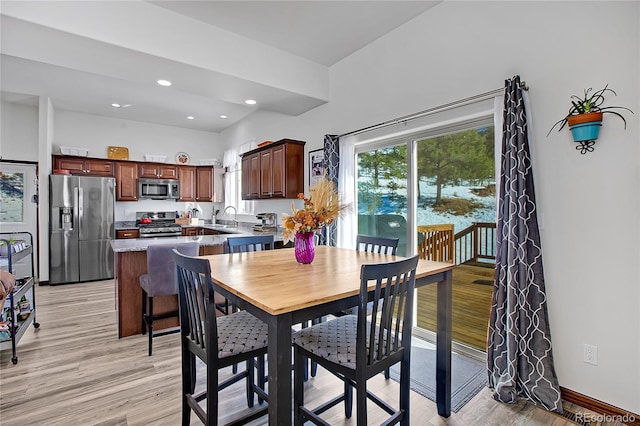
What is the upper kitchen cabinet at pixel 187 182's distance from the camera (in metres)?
6.63

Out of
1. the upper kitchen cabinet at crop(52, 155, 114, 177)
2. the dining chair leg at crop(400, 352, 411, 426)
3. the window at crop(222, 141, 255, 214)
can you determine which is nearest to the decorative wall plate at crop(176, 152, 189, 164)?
the window at crop(222, 141, 255, 214)

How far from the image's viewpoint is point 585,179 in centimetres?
197

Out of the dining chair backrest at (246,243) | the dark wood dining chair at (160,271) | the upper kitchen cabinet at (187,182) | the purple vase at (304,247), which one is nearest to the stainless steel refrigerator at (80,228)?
the upper kitchen cabinet at (187,182)

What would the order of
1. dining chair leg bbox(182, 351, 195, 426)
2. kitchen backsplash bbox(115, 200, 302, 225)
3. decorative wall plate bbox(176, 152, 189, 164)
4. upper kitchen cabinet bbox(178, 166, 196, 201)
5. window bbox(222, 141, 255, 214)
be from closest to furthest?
1. dining chair leg bbox(182, 351, 195, 426)
2. kitchen backsplash bbox(115, 200, 302, 225)
3. window bbox(222, 141, 255, 214)
4. upper kitchen cabinet bbox(178, 166, 196, 201)
5. decorative wall plate bbox(176, 152, 189, 164)

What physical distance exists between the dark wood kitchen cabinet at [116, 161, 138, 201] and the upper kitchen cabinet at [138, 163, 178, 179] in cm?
10

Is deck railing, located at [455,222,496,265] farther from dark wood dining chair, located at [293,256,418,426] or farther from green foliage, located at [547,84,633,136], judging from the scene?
dark wood dining chair, located at [293,256,418,426]

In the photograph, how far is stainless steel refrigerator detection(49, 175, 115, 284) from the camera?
4.96 meters

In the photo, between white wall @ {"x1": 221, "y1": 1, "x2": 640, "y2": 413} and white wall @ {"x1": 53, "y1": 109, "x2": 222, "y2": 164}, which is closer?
white wall @ {"x1": 221, "y1": 1, "x2": 640, "y2": 413}

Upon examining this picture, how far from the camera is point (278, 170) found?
14.6ft

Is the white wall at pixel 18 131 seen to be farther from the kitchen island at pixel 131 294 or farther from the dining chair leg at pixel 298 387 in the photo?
the dining chair leg at pixel 298 387

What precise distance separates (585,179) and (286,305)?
2010 mm

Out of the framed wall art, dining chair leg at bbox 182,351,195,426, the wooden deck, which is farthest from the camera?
the framed wall art

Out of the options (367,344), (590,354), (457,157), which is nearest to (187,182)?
(457,157)

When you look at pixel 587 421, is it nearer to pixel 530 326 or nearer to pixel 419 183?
pixel 530 326
